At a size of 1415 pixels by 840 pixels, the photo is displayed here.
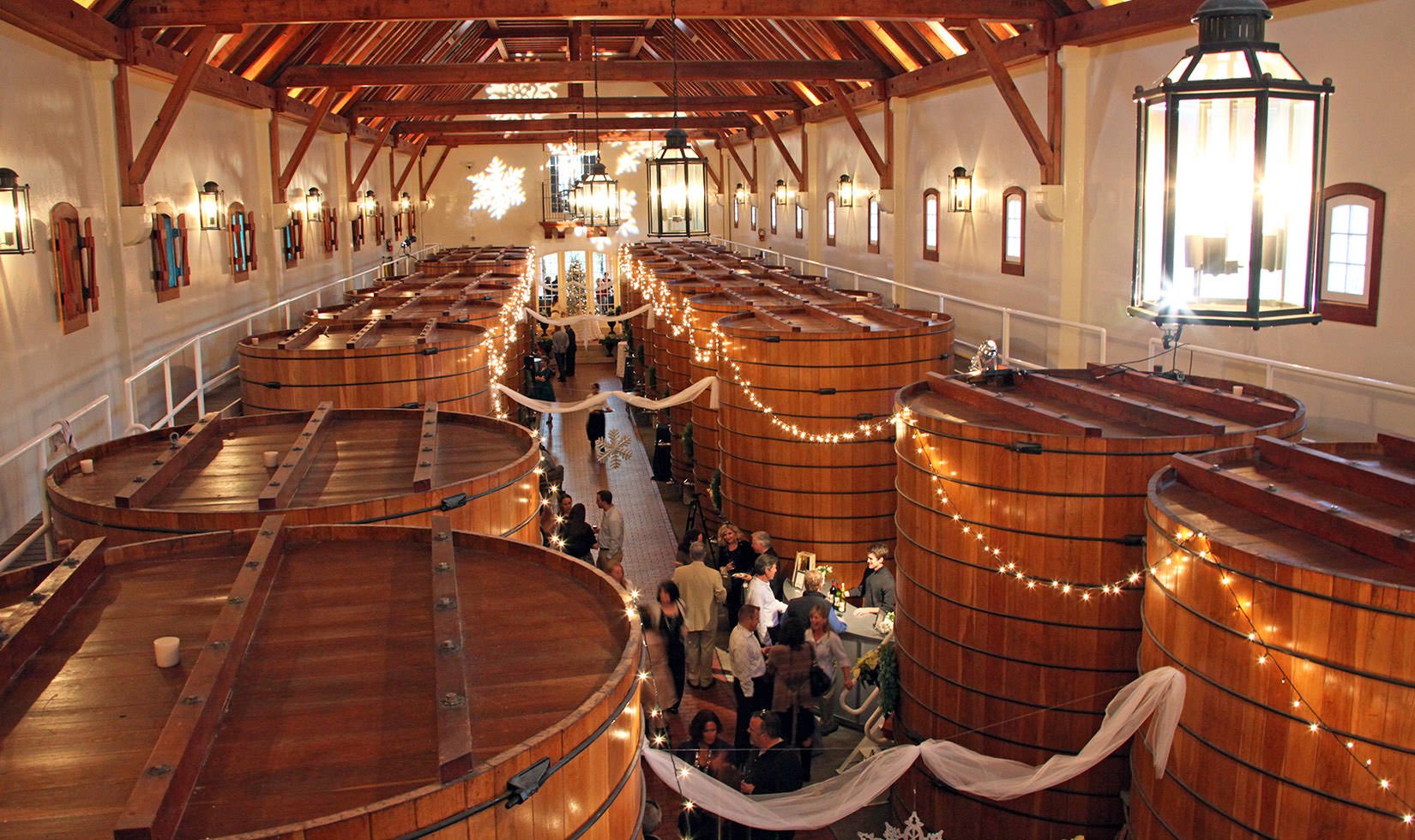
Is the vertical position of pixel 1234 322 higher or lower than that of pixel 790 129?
lower

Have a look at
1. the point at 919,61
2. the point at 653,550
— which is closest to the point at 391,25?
the point at 919,61

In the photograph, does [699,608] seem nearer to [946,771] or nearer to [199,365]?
[946,771]

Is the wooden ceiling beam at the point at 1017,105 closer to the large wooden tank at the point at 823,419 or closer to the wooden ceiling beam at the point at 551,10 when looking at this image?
the wooden ceiling beam at the point at 551,10

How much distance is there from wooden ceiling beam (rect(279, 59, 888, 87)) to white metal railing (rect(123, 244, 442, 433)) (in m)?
2.74

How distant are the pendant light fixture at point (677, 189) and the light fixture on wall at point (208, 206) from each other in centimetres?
506

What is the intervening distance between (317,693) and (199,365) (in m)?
7.00

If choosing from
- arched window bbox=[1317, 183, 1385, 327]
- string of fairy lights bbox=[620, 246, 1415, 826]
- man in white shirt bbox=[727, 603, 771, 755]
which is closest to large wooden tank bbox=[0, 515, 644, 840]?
string of fairy lights bbox=[620, 246, 1415, 826]

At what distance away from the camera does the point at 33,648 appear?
3.31m

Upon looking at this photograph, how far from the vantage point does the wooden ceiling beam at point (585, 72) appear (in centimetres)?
1581

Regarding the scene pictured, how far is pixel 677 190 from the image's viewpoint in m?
11.5

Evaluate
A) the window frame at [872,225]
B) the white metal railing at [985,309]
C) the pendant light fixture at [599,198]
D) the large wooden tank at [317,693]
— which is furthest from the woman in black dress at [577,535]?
the window frame at [872,225]

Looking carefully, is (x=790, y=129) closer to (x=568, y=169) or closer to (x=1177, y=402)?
(x=568, y=169)

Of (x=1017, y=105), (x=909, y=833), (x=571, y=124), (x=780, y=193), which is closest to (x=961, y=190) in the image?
(x=1017, y=105)

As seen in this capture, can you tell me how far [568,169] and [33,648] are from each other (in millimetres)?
32062
